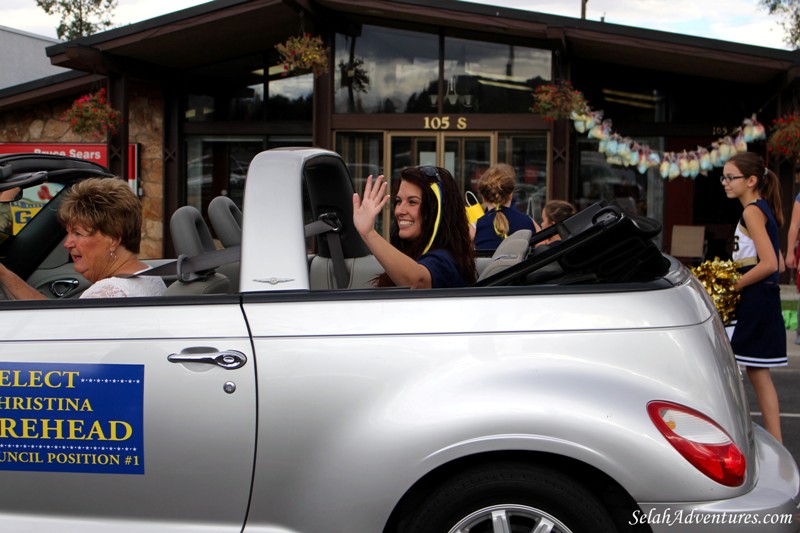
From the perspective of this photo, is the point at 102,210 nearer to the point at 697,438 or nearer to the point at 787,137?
the point at 697,438

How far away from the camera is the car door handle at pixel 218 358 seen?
9.04 ft

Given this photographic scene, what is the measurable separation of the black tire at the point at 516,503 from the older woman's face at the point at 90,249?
1.71 m

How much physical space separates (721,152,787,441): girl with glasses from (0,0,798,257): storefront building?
8102 mm

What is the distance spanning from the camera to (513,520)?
267cm

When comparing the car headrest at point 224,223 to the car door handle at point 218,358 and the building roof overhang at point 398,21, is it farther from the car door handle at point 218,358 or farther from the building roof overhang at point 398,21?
the building roof overhang at point 398,21

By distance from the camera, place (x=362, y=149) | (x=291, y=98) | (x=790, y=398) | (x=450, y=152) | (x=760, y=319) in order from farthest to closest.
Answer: (x=291, y=98), (x=362, y=149), (x=450, y=152), (x=790, y=398), (x=760, y=319)

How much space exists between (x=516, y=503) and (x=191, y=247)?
5.99 feet

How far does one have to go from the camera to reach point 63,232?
4.75 metres

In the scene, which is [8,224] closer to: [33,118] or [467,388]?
[467,388]

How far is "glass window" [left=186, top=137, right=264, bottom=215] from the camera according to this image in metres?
16.2

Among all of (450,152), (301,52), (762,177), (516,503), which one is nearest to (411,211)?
(516,503)

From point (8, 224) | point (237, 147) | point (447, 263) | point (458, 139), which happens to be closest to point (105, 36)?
point (237, 147)

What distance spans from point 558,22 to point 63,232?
9.53 m
